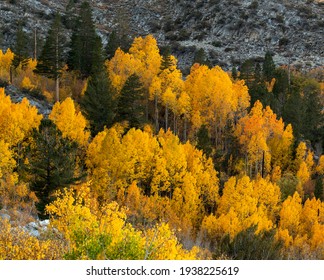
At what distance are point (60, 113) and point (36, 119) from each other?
3.12 meters

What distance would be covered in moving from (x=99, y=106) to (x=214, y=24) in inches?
3455

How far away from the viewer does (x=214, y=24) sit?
12938cm

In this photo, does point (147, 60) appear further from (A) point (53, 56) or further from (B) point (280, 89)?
(B) point (280, 89)

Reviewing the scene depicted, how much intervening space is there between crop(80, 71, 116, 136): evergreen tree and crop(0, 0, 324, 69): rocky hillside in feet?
170

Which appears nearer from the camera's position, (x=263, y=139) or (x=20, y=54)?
(x=263, y=139)

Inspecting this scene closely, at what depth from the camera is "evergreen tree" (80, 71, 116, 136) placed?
51.8 m

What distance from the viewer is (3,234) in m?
15.8

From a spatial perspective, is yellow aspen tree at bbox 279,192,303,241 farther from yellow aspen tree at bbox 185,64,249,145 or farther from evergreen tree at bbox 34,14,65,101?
evergreen tree at bbox 34,14,65,101

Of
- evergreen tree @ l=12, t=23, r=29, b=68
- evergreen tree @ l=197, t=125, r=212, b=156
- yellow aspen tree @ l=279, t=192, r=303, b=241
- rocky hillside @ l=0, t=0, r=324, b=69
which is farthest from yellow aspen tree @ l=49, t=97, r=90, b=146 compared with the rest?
rocky hillside @ l=0, t=0, r=324, b=69

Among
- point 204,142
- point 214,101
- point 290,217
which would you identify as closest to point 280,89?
point 214,101

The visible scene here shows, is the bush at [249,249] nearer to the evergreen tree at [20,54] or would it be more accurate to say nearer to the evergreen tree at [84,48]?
the evergreen tree at [84,48]

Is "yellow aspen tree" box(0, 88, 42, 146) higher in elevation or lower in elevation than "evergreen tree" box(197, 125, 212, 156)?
higher

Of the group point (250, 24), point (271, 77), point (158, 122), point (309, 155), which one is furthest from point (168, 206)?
point (250, 24)

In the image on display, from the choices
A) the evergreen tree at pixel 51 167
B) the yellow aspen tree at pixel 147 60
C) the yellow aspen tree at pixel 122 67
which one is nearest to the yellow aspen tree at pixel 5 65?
the yellow aspen tree at pixel 122 67
